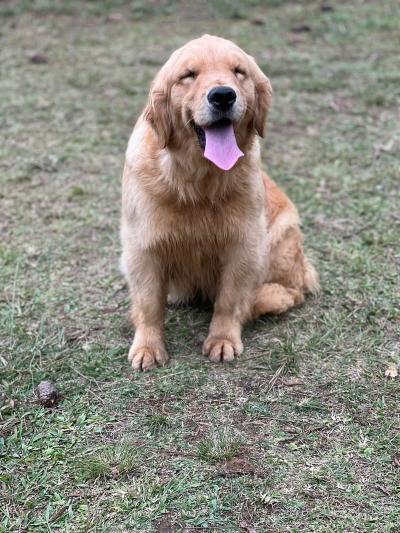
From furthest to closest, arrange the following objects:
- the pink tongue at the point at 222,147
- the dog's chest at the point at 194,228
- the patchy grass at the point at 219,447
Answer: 1. the dog's chest at the point at 194,228
2. the pink tongue at the point at 222,147
3. the patchy grass at the point at 219,447

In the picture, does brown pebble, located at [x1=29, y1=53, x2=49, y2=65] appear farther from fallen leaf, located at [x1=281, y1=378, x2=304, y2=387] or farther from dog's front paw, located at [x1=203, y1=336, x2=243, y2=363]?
fallen leaf, located at [x1=281, y1=378, x2=304, y2=387]

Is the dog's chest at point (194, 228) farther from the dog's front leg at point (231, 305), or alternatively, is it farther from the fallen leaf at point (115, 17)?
the fallen leaf at point (115, 17)

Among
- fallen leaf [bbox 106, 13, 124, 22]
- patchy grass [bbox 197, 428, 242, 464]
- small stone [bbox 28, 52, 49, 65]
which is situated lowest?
patchy grass [bbox 197, 428, 242, 464]

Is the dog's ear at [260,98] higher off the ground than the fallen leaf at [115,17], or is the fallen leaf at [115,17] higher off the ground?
the dog's ear at [260,98]

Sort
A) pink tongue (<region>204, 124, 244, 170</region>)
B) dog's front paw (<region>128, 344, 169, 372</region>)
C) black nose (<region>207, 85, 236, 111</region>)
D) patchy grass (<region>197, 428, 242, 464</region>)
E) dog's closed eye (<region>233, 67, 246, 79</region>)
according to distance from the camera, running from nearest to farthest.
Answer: patchy grass (<region>197, 428, 242, 464</region>), black nose (<region>207, 85, 236, 111</region>), pink tongue (<region>204, 124, 244, 170</region>), dog's closed eye (<region>233, 67, 246, 79</region>), dog's front paw (<region>128, 344, 169, 372</region>)

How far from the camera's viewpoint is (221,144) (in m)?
3.64

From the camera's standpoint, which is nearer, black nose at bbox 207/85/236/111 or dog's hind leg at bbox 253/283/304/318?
black nose at bbox 207/85/236/111

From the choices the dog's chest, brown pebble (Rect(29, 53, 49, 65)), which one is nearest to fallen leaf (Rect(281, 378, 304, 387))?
the dog's chest

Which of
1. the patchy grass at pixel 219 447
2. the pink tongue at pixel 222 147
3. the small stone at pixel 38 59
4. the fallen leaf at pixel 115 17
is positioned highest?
the pink tongue at pixel 222 147

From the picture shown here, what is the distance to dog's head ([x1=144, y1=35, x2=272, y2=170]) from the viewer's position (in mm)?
3531

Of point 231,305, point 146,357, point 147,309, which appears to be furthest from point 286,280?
point 146,357

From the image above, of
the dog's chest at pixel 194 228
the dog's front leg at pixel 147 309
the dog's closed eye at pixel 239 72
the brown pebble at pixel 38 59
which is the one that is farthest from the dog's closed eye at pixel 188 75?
the brown pebble at pixel 38 59

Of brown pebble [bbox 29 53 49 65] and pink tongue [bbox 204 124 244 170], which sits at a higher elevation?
pink tongue [bbox 204 124 244 170]

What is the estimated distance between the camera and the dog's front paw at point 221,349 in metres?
4.12
